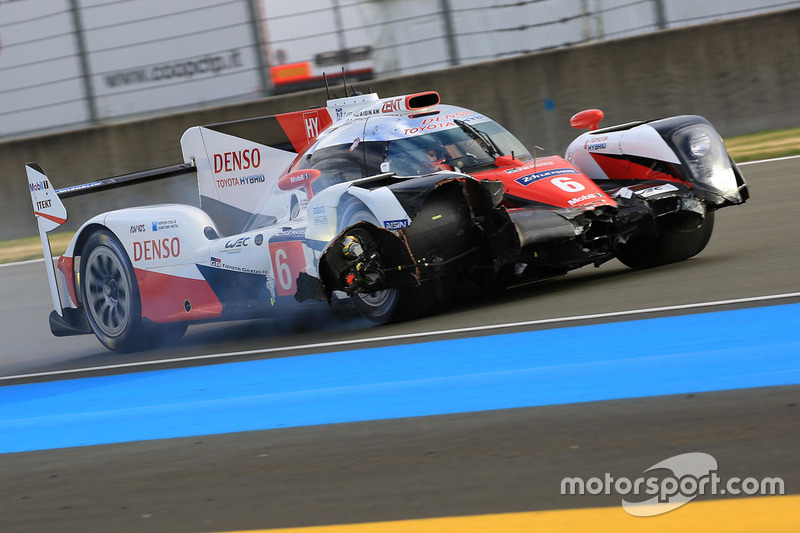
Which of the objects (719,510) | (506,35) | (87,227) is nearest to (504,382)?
(719,510)

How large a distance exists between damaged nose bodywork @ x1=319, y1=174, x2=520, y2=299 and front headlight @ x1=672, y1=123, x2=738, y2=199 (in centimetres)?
146

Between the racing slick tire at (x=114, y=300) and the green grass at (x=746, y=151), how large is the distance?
5175mm

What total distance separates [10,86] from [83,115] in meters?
1.03

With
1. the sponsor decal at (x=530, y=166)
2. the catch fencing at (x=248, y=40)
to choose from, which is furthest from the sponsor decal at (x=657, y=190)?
the catch fencing at (x=248, y=40)

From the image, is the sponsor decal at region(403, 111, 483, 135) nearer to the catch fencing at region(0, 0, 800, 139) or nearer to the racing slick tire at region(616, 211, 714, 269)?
the racing slick tire at region(616, 211, 714, 269)

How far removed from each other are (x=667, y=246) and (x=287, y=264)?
2.75m

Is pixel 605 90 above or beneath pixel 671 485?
above

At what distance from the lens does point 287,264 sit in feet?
25.1

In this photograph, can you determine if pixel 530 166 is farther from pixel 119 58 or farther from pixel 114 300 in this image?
pixel 119 58

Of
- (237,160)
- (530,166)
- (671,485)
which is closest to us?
(671,485)

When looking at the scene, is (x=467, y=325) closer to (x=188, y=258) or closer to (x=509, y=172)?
(x=509, y=172)

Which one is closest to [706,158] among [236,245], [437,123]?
[437,123]

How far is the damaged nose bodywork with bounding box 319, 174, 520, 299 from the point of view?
702 centimetres

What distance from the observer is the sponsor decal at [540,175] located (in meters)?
7.34
